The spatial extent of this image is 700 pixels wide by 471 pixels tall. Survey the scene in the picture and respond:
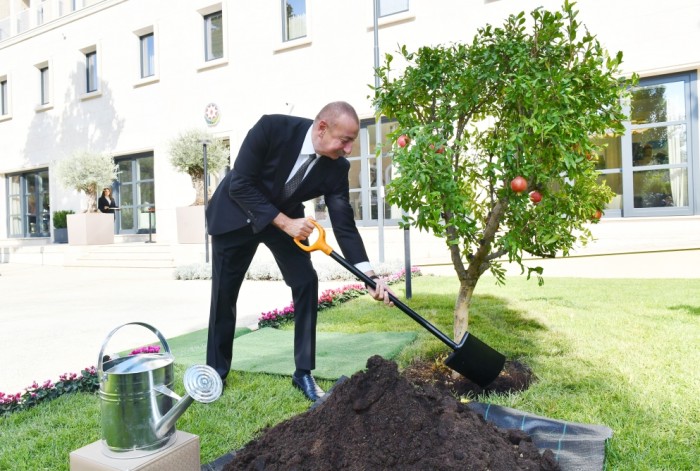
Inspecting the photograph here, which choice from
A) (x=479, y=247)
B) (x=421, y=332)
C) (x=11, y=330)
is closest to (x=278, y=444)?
(x=479, y=247)

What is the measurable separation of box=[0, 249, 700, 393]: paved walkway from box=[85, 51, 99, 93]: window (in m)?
8.71

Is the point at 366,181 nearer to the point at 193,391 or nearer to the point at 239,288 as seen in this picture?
the point at 239,288

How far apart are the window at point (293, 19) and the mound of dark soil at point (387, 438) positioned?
41.9ft

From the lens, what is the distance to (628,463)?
2.18m

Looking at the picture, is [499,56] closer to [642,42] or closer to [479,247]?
[479,247]

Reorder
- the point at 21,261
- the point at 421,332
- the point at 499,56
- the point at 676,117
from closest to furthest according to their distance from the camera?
the point at 499,56 → the point at 421,332 → the point at 676,117 → the point at 21,261

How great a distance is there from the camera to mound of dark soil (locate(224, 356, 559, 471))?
188cm

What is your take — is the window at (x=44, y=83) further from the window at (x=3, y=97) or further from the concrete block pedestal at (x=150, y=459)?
the concrete block pedestal at (x=150, y=459)

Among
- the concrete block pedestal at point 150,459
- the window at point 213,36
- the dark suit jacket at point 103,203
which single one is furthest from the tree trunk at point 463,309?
the dark suit jacket at point 103,203

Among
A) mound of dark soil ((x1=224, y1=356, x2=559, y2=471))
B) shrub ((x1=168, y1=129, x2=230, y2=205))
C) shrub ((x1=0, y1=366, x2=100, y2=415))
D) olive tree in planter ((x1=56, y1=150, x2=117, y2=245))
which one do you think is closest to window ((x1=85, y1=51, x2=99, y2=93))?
olive tree in planter ((x1=56, y1=150, x2=117, y2=245))

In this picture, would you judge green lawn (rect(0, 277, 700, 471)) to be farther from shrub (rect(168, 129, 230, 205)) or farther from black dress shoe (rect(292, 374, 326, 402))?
shrub (rect(168, 129, 230, 205))

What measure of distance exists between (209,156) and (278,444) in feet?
38.2

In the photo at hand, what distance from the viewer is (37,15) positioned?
66.3 ft

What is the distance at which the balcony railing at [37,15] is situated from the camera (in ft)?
63.1
